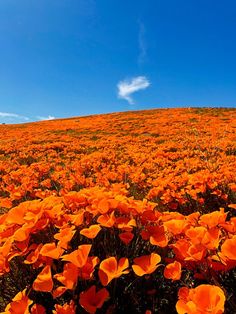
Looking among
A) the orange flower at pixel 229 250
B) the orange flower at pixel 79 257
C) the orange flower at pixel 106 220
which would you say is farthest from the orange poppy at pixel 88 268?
the orange flower at pixel 229 250

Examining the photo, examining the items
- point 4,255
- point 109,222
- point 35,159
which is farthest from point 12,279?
point 35,159

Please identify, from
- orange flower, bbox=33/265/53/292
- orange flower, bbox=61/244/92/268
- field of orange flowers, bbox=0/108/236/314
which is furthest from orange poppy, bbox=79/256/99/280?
orange flower, bbox=33/265/53/292

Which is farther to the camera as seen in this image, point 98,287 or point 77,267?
point 98,287

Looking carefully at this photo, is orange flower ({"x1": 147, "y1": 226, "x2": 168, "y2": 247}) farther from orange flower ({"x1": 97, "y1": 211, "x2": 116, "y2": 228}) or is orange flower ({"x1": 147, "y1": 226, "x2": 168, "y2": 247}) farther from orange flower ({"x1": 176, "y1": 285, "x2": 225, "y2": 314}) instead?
orange flower ({"x1": 176, "y1": 285, "x2": 225, "y2": 314})

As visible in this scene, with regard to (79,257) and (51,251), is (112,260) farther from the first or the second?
(51,251)

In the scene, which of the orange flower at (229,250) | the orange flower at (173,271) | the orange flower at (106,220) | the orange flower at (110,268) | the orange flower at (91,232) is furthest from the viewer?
the orange flower at (106,220)

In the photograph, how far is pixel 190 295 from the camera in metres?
1.98

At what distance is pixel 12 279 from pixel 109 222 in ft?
3.69

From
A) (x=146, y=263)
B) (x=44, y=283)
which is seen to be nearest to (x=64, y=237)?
(x=44, y=283)

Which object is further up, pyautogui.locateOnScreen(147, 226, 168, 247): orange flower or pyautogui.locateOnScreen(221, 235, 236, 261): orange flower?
pyautogui.locateOnScreen(221, 235, 236, 261): orange flower

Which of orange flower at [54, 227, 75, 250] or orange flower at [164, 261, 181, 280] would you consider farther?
orange flower at [54, 227, 75, 250]

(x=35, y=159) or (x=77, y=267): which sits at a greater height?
(x=35, y=159)

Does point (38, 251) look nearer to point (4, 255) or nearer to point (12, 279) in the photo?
point (4, 255)

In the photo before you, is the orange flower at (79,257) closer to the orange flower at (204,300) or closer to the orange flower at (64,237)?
the orange flower at (64,237)
